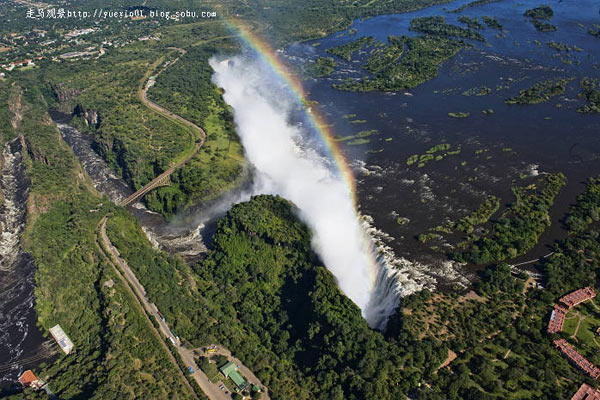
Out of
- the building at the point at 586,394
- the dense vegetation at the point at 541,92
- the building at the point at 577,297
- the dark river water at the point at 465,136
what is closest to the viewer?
the building at the point at 586,394

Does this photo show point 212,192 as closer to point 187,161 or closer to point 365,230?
point 187,161

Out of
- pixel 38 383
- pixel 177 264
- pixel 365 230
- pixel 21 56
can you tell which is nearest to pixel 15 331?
pixel 38 383

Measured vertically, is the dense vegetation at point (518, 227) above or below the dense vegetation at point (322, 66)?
below

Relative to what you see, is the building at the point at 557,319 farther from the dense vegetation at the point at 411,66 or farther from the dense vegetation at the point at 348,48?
the dense vegetation at the point at 348,48

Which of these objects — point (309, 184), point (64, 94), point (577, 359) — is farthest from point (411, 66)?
point (577, 359)

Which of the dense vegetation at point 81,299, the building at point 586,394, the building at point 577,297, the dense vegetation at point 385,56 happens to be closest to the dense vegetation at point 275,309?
the dense vegetation at point 81,299

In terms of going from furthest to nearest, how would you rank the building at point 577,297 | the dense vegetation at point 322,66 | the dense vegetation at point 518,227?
the dense vegetation at point 322,66
the dense vegetation at point 518,227
the building at point 577,297

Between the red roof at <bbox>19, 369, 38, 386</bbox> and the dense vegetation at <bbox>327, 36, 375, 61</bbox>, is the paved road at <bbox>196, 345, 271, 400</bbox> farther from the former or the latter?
the dense vegetation at <bbox>327, 36, 375, 61</bbox>
